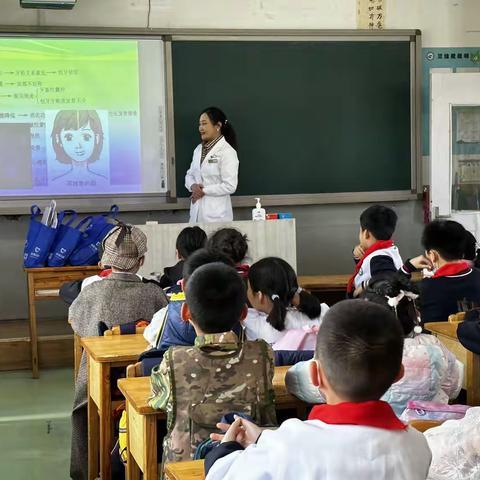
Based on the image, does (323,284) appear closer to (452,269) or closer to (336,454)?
(452,269)

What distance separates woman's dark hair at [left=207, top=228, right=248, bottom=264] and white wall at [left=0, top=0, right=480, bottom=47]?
9.80 feet

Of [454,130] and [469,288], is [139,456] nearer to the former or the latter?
[469,288]

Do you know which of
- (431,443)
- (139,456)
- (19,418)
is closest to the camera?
(431,443)

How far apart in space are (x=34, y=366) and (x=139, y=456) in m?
3.17

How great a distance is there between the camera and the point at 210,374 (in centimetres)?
227

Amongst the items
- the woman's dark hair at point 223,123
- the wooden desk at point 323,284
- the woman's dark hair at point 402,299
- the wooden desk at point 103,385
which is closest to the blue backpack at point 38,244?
the woman's dark hair at point 223,123

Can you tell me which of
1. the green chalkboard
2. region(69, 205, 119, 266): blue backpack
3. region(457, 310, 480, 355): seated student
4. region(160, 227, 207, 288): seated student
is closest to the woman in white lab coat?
the green chalkboard

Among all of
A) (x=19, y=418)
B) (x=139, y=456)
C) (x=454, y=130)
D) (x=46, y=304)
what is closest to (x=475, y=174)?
(x=454, y=130)

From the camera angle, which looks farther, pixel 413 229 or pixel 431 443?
pixel 413 229

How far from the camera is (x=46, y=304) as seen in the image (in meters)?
6.54

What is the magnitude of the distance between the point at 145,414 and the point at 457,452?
90cm

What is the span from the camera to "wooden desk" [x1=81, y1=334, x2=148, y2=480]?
315 cm

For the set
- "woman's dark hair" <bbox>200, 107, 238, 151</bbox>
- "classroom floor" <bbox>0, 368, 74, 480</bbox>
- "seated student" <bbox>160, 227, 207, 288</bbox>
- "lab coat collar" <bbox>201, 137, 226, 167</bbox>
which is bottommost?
"classroom floor" <bbox>0, 368, 74, 480</bbox>

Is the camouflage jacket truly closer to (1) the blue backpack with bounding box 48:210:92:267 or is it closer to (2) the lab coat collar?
(1) the blue backpack with bounding box 48:210:92:267
